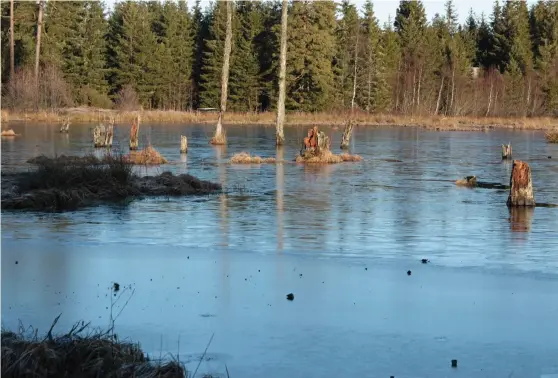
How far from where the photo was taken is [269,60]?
8106cm

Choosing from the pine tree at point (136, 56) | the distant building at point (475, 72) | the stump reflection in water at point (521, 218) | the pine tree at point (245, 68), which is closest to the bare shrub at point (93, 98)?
the pine tree at point (136, 56)

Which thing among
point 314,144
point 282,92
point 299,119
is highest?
point 282,92

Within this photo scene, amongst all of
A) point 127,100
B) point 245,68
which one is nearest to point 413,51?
point 245,68

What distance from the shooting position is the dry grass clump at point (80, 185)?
15.7 m

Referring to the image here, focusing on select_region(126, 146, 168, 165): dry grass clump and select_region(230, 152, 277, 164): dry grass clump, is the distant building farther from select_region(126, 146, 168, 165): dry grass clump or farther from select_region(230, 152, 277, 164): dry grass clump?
select_region(126, 146, 168, 165): dry grass clump

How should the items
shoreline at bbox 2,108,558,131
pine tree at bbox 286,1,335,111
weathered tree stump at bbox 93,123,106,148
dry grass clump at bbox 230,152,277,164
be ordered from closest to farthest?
1. dry grass clump at bbox 230,152,277,164
2. weathered tree stump at bbox 93,123,106,148
3. shoreline at bbox 2,108,558,131
4. pine tree at bbox 286,1,335,111

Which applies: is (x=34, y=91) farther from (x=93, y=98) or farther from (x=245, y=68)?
(x=245, y=68)

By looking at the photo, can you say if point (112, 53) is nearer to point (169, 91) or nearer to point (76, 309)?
point (169, 91)

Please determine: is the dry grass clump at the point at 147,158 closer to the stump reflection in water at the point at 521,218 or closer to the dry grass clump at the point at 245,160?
the dry grass clump at the point at 245,160

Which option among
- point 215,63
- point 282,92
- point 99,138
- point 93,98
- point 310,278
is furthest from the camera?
point 215,63

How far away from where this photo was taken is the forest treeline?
244 feet

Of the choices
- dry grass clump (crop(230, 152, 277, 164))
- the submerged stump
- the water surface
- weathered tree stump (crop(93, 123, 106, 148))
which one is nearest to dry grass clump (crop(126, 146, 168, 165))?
dry grass clump (crop(230, 152, 277, 164))

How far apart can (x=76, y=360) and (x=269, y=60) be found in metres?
76.5

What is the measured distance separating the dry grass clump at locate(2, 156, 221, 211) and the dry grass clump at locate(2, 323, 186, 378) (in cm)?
982
